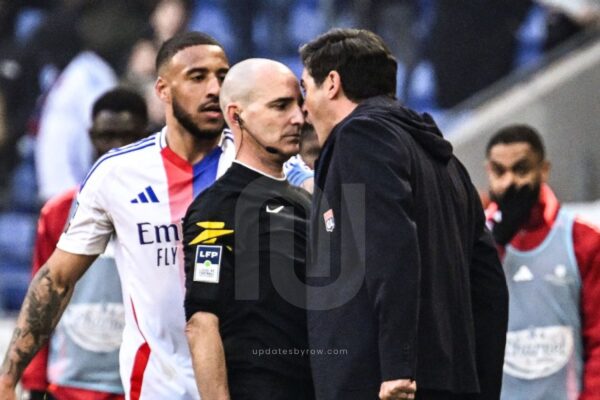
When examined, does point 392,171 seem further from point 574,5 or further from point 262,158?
point 574,5

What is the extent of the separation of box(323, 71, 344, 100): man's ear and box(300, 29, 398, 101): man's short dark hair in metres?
0.01

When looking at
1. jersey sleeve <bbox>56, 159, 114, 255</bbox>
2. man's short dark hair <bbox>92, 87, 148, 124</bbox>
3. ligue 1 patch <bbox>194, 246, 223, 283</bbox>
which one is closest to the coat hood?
ligue 1 patch <bbox>194, 246, 223, 283</bbox>

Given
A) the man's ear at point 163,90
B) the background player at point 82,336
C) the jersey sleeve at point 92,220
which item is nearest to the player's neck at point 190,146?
the man's ear at point 163,90

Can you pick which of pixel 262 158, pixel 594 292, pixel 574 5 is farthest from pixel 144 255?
pixel 574 5

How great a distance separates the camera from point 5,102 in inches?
512

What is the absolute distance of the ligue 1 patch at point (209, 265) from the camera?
16.1ft

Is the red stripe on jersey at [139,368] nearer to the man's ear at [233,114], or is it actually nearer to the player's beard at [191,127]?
the player's beard at [191,127]

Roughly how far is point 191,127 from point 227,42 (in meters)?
7.20

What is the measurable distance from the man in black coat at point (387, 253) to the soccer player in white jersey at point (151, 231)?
30.1 inches

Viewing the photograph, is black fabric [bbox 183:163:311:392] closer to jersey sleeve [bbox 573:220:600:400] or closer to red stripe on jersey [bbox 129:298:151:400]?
red stripe on jersey [bbox 129:298:151:400]

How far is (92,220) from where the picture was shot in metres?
5.57

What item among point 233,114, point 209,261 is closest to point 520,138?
point 233,114

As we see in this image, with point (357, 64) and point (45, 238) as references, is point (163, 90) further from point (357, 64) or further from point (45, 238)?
point (45, 238)

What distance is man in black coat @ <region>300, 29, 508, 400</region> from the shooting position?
4520 millimetres
